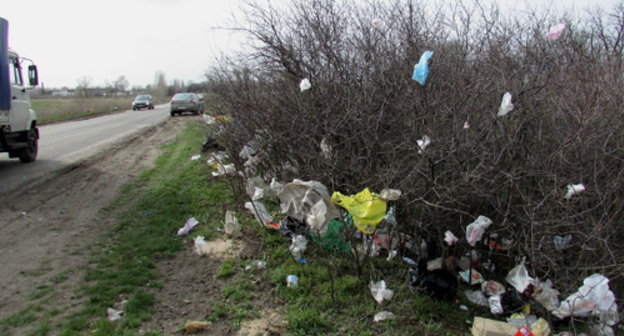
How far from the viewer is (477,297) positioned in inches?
147

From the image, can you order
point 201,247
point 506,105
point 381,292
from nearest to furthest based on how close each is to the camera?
point 506,105
point 381,292
point 201,247

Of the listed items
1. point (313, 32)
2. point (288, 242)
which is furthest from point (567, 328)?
point (313, 32)

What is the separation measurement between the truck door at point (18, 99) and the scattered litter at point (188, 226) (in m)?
6.03

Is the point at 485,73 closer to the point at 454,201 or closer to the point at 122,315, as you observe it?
the point at 454,201

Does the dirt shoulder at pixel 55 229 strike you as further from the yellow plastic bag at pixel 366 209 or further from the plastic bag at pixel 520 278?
the plastic bag at pixel 520 278

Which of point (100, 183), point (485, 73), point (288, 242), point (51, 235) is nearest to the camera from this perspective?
point (485, 73)

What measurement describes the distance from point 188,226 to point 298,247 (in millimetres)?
1724

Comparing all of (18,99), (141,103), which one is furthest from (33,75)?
(141,103)

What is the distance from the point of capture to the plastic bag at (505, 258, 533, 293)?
3256mm

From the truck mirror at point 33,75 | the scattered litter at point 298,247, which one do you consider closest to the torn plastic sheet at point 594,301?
the scattered litter at point 298,247

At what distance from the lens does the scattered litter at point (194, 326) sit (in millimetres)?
3205

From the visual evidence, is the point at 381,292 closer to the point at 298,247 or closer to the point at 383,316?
the point at 383,316

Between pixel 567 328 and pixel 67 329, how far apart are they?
11.8 feet

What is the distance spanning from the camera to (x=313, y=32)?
5312 millimetres
